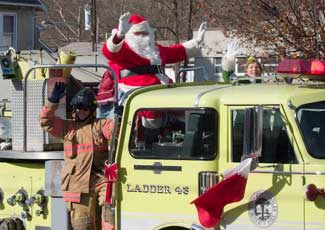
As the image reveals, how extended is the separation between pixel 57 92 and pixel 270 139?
1996 millimetres

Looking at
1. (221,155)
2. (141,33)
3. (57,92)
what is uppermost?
(141,33)

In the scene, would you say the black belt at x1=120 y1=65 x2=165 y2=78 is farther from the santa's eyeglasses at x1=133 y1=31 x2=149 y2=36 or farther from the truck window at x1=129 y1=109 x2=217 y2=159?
the truck window at x1=129 y1=109 x2=217 y2=159

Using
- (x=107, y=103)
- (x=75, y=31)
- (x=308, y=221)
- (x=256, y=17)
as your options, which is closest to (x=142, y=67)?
(x=107, y=103)

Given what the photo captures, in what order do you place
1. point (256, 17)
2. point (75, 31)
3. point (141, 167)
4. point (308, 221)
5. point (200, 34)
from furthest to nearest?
point (75, 31), point (256, 17), point (200, 34), point (141, 167), point (308, 221)

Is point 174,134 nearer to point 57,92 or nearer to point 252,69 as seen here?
point 57,92

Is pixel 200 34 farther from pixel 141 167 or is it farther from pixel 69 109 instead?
pixel 141 167

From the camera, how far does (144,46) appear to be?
300 inches

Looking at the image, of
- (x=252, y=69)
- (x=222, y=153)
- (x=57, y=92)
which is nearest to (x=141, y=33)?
(x=252, y=69)

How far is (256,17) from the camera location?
13914 mm

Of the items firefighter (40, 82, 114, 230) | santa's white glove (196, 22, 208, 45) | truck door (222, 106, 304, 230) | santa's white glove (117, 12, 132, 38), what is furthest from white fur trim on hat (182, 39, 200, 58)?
truck door (222, 106, 304, 230)

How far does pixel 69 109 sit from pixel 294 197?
2738 millimetres

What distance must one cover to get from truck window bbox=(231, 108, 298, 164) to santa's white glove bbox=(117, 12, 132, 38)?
217cm

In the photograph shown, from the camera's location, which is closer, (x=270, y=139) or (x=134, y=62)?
(x=270, y=139)

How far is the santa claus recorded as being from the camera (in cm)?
741
